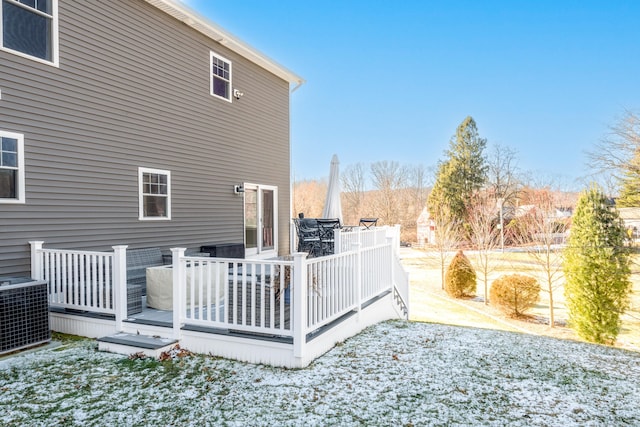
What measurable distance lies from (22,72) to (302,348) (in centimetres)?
534

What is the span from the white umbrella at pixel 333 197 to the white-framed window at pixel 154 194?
167 inches

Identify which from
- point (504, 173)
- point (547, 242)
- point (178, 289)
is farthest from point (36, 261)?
point (504, 173)

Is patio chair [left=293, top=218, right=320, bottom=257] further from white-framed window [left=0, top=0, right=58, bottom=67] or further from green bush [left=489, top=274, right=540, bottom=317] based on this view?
green bush [left=489, top=274, right=540, bottom=317]

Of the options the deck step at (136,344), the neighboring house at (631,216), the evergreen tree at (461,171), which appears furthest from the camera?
the evergreen tree at (461,171)

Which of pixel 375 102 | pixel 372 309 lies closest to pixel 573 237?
pixel 372 309

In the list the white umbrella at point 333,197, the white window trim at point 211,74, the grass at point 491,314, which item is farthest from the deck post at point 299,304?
the grass at point 491,314

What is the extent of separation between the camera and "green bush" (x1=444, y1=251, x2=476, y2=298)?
553 inches

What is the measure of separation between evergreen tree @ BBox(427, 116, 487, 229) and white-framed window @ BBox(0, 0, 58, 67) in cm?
2647

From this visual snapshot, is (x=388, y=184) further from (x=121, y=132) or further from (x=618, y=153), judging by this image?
(x=121, y=132)

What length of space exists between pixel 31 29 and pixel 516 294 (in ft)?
42.1

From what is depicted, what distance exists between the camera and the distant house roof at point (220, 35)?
24.2 ft

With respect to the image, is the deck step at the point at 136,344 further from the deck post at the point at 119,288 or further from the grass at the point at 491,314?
the grass at the point at 491,314

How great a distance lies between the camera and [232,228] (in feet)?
30.7

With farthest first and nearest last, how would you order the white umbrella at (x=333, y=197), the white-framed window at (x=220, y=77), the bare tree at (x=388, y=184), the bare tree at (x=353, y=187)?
the bare tree at (x=353, y=187)
the bare tree at (x=388, y=184)
the white umbrella at (x=333, y=197)
the white-framed window at (x=220, y=77)
